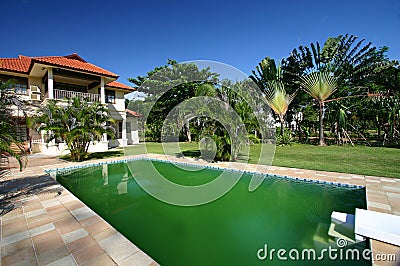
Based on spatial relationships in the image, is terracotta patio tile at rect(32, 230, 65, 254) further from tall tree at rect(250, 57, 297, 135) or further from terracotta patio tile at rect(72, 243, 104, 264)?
tall tree at rect(250, 57, 297, 135)

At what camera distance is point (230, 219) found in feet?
13.6

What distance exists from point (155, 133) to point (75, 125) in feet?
50.7

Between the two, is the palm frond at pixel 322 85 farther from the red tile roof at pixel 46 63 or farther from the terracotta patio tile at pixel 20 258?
the terracotta patio tile at pixel 20 258

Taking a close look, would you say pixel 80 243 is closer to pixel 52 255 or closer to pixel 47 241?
pixel 52 255

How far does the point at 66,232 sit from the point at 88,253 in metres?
0.86

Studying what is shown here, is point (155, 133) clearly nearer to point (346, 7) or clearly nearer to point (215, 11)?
point (215, 11)

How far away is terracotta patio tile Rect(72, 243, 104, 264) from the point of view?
2.41 m

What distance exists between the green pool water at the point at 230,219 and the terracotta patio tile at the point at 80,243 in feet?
2.24

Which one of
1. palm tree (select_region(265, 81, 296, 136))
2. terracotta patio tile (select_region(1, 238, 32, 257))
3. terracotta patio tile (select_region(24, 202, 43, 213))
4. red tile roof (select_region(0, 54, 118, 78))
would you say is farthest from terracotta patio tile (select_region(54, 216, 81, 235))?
palm tree (select_region(265, 81, 296, 136))

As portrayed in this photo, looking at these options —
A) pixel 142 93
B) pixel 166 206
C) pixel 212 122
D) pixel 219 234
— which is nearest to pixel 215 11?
pixel 212 122

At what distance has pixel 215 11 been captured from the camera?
10.5 metres

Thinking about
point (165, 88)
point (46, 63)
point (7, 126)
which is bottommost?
point (7, 126)

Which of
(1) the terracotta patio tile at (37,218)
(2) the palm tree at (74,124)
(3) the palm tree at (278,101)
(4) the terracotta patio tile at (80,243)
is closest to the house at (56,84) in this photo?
(2) the palm tree at (74,124)

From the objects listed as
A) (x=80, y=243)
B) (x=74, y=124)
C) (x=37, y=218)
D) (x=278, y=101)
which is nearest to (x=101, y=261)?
(x=80, y=243)
